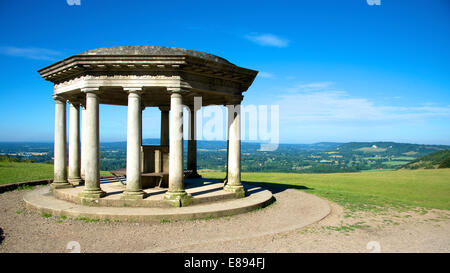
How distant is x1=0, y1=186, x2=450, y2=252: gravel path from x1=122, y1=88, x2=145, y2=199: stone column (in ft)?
7.33

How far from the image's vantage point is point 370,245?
356 inches

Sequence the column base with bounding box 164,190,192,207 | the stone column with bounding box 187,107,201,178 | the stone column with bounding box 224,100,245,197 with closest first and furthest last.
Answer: the column base with bounding box 164,190,192,207
the stone column with bounding box 224,100,245,197
the stone column with bounding box 187,107,201,178

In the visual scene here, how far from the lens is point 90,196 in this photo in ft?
43.5

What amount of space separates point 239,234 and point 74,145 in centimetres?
1205

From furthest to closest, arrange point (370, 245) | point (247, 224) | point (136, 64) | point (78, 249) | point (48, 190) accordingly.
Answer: point (48, 190) < point (136, 64) < point (247, 224) < point (370, 245) < point (78, 249)

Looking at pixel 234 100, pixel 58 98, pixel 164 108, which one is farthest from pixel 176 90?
pixel 164 108

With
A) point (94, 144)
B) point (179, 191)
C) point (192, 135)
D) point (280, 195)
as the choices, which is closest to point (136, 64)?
point (94, 144)

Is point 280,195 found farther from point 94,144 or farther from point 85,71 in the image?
point 85,71

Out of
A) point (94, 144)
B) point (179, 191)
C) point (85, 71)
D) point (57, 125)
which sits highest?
point (85, 71)

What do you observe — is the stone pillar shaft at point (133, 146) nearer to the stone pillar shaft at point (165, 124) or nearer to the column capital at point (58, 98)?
the column capital at point (58, 98)

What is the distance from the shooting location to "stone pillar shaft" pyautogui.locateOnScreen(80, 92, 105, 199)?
13.3 meters

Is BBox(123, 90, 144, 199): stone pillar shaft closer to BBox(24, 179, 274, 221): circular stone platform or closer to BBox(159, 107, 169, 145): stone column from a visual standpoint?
BBox(24, 179, 274, 221): circular stone platform

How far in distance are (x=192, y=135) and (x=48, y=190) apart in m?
9.95

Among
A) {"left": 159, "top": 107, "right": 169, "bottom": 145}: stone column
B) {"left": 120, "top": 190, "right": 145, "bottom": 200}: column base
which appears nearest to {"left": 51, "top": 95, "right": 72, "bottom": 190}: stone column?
{"left": 120, "top": 190, "right": 145, "bottom": 200}: column base
